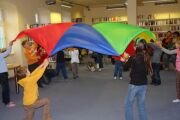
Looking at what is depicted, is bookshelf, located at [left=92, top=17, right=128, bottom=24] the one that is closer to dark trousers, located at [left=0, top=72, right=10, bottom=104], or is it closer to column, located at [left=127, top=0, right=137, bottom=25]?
column, located at [left=127, top=0, right=137, bottom=25]

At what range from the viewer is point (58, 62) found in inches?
371

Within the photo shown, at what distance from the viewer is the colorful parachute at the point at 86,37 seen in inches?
148

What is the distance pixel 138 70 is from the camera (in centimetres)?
408

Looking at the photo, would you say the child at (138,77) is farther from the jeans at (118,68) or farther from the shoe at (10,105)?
the jeans at (118,68)

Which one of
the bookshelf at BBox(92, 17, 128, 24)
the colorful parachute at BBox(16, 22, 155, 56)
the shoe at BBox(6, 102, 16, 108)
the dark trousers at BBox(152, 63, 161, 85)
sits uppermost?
the bookshelf at BBox(92, 17, 128, 24)

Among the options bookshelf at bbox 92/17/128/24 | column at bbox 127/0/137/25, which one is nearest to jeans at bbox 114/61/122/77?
column at bbox 127/0/137/25

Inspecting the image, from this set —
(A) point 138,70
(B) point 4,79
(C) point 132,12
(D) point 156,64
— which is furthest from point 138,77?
(C) point 132,12

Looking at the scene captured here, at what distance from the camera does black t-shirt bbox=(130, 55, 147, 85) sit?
407 centimetres

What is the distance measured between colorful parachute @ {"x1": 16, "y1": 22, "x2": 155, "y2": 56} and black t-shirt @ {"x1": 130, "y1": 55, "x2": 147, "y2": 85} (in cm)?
33

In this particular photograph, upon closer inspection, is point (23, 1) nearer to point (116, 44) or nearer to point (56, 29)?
point (56, 29)

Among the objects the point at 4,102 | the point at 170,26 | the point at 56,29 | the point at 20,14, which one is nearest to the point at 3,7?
the point at 20,14

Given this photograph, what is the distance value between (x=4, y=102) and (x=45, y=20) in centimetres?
705

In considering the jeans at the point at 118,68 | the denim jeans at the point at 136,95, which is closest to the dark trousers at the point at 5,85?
the denim jeans at the point at 136,95

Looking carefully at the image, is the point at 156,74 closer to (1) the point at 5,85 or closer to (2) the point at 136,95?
(2) the point at 136,95
